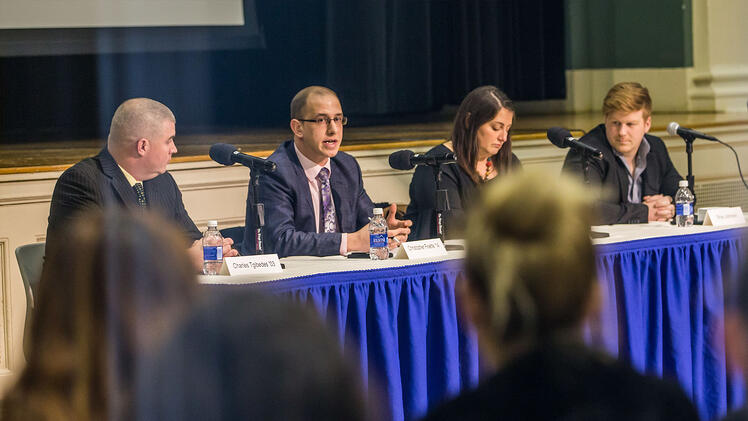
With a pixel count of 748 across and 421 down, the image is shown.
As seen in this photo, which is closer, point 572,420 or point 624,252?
point 572,420

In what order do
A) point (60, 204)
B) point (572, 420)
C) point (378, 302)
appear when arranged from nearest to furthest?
point (572, 420), point (378, 302), point (60, 204)

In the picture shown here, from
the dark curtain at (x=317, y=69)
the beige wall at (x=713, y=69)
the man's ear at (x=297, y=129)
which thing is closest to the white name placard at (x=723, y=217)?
the man's ear at (x=297, y=129)

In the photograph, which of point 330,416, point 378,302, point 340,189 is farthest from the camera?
point 340,189

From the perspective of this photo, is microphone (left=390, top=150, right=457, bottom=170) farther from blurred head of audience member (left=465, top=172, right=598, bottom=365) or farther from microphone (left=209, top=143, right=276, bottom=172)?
blurred head of audience member (left=465, top=172, right=598, bottom=365)

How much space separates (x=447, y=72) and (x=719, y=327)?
455cm

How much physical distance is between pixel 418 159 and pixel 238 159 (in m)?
0.63

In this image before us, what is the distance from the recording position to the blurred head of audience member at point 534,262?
1.22 metres

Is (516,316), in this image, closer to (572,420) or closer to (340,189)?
(572,420)

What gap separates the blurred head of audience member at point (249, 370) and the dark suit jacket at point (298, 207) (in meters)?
2.22

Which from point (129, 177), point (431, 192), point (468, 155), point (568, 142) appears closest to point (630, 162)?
point (568, 142)

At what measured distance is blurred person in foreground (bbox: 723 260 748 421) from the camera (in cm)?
114

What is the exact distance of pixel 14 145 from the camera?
5906 millimetres

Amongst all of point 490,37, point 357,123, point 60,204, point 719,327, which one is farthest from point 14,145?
point 719,327

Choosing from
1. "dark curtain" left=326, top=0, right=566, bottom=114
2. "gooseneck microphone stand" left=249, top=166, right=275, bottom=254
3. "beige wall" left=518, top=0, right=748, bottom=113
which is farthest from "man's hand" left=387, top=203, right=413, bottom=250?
"dark curtain" left=326, top=0, right=566, bottom=114
